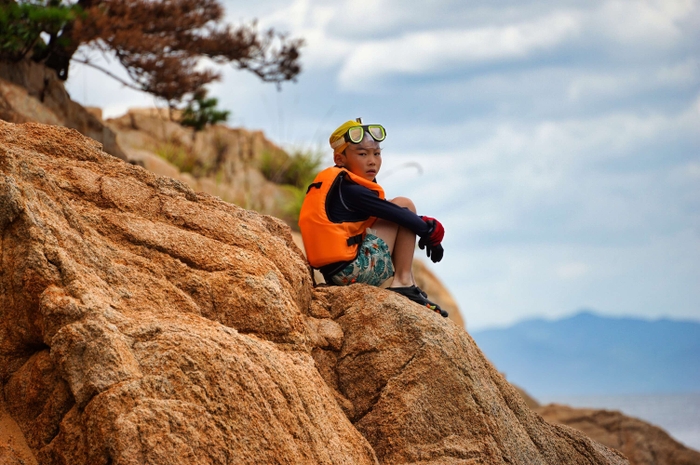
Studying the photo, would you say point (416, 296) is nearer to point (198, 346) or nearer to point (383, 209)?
point (383, 209)

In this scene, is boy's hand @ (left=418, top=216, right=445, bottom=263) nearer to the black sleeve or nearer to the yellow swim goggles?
the black sleeve

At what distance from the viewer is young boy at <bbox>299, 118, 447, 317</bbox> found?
19.3ft

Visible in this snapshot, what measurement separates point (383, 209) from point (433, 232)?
0.39m

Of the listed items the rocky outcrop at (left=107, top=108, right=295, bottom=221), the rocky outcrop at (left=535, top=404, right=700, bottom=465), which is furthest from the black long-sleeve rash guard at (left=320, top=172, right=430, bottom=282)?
the rocky outcrop at (left=107, top=108, right=295, bottom=221)

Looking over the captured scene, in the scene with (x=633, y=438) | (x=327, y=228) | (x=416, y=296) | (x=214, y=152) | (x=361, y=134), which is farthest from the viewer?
(x=214, y=152)

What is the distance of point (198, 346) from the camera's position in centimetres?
413

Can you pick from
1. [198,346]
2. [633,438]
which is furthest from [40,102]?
[633,438]

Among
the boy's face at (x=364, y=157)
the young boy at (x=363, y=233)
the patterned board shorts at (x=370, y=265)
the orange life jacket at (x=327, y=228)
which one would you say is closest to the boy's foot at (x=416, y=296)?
the young boy at (x=363, y=233)

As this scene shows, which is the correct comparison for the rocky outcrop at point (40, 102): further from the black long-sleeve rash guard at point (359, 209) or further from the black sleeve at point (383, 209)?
the black sleeve at point (383, 209)

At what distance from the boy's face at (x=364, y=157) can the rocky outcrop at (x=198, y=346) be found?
89 centimetres

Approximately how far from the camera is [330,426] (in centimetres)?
461

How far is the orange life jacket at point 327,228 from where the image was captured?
5969 millimetres

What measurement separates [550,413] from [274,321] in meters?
10.1

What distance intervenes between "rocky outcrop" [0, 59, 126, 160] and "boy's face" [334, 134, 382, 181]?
6103 millimetres
